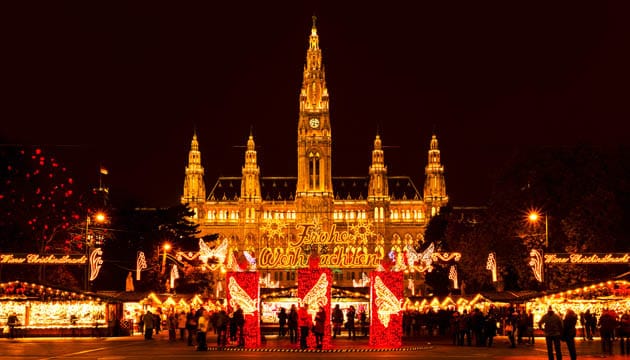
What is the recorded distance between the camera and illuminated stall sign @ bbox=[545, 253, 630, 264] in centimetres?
4700

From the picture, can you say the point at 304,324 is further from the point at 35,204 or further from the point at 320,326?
the point at 35,204

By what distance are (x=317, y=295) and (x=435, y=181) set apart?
14058 cm

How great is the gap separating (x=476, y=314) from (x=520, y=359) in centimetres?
952

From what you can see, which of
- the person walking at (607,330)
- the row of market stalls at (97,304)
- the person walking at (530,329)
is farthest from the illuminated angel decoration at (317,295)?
the row of market stalls at (97,304)

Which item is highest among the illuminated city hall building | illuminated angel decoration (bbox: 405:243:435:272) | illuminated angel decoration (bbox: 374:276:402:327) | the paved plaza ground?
the illuminated city hall building

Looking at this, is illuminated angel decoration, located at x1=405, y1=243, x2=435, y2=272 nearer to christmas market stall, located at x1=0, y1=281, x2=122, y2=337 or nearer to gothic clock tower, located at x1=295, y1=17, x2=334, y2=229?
christmas market stall, located at x1=0, y1=281, x2=122, y2=337

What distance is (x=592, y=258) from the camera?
47188mm

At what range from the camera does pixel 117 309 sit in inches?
1919

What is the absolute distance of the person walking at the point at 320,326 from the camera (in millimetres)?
34219

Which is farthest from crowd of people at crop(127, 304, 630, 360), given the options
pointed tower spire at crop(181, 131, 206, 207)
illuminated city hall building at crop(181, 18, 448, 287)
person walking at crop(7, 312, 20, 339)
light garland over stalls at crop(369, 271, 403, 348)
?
pointed tower spire at crop(181, 131, 206, 207)

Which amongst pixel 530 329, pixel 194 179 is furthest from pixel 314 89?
pixel 530 329

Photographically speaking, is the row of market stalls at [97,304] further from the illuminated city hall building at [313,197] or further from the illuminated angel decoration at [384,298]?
the illuminated city hall building at [313,197]

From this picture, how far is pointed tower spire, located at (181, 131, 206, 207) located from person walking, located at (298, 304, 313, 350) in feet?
450

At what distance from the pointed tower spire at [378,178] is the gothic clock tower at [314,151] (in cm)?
930
